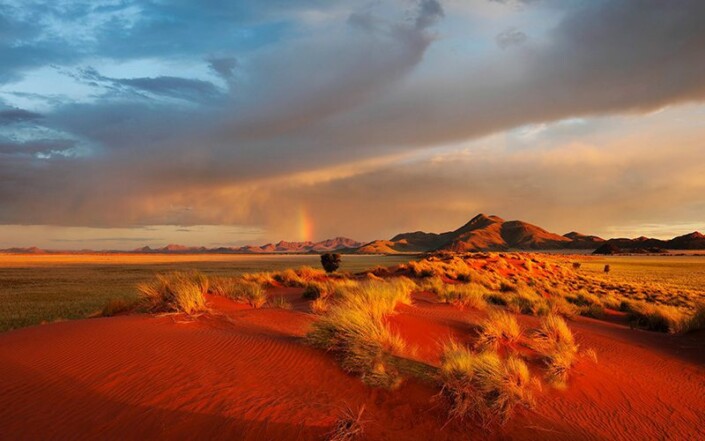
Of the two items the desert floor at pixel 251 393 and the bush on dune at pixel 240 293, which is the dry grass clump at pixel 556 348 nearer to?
the desert floor at pixel 251 393

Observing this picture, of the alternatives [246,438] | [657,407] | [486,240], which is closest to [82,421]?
[246,438]

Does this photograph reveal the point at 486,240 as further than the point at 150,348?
Yes

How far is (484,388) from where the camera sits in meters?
5.93

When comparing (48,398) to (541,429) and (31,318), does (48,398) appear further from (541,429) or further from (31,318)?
(31,318)

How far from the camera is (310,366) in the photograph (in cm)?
686

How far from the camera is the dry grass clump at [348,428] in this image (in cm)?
472

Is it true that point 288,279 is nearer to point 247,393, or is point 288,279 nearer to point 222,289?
point 222,289

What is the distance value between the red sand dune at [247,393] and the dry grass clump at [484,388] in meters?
0.19

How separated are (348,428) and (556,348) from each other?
6054 mm

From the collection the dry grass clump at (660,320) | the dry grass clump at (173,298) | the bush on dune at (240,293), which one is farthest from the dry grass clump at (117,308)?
the dry grass clump at (660,320)

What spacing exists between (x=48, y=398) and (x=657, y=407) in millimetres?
8835

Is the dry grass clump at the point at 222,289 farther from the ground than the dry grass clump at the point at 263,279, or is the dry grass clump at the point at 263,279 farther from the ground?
the dry grass clump at the point at 222,289

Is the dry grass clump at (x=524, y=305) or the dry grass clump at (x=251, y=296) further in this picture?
the dry grass clump at (x=524, y=305)

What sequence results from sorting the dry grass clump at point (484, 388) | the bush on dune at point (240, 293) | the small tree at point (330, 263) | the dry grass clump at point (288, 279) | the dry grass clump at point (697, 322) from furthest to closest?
the small tree at point (330, 263) → the dry grass clump at point (288, 279) → the bush on dune at point (240, 293) → the dry grass clump at point (697, 322) → the dry grass clump at point (484, 388)
